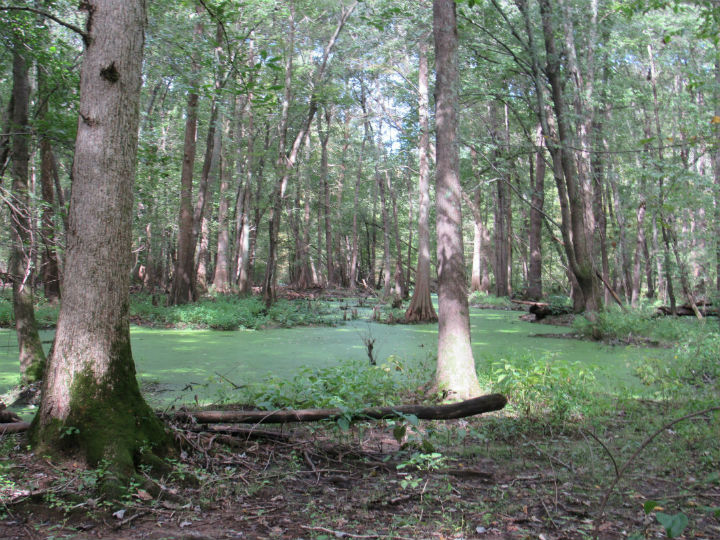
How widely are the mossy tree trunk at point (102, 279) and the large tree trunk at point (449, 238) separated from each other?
3063 mm

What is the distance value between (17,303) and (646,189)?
13.7 metres

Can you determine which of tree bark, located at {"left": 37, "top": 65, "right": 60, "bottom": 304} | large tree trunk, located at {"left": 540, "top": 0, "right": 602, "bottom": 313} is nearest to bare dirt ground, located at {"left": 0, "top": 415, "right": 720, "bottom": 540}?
tree bark, located at {"left": 37, "top": 65, "right": 60, "bottom": 304}

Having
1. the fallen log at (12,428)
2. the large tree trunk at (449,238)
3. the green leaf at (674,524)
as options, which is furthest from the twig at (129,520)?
the large tree trunk at (449,238)

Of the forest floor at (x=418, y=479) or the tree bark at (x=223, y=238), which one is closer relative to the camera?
the forest floor at (x=418, y=479)

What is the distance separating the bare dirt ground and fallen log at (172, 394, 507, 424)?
0.17m

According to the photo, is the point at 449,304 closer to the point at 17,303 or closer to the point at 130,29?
the point at 130,29

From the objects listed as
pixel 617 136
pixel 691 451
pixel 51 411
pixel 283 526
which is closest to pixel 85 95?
pixel 51 411

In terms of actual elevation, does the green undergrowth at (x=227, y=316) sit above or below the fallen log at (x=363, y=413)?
above

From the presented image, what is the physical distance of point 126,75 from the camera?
3189 millimetres

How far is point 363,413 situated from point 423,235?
12.0 m

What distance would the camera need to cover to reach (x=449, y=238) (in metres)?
5.58

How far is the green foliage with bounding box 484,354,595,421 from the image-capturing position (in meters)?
4.94

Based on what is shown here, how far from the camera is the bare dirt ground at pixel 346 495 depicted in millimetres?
2539

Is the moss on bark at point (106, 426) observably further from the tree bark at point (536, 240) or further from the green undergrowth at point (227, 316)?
the tree bark at point (536, 240)
